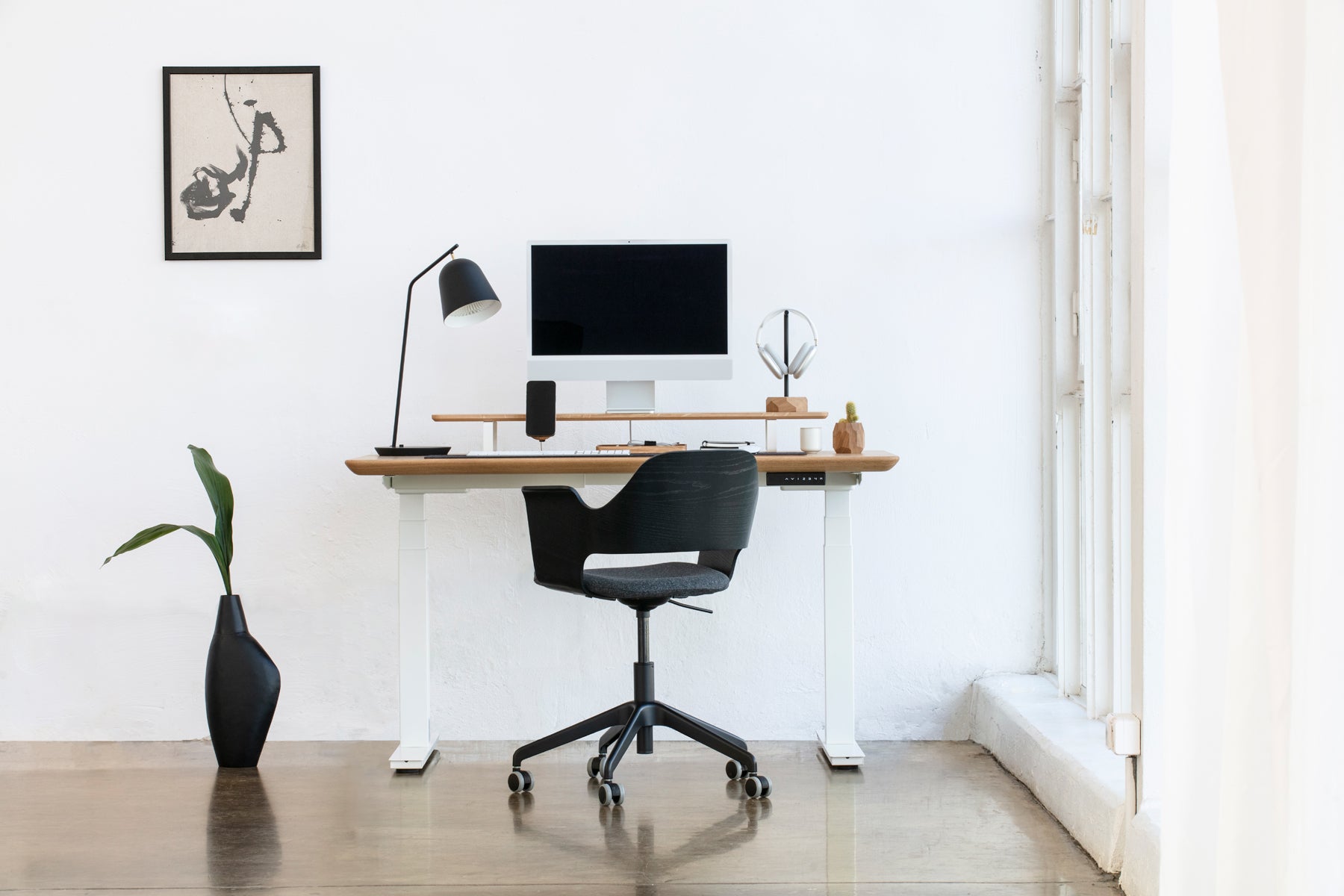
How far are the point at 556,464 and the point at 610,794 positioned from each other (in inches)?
32.2

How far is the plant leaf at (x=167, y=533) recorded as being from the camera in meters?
2.79

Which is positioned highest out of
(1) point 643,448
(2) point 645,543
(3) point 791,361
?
(3) point 791,361

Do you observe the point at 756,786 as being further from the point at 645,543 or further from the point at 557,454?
the point at 557,454

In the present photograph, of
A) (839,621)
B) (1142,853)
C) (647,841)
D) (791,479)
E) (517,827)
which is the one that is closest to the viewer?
(1142,853)

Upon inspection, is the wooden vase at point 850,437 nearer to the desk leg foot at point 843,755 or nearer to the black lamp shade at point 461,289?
the desk leg foot at point 843,755

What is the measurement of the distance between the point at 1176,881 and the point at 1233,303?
619mm

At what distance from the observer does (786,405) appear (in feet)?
9.46

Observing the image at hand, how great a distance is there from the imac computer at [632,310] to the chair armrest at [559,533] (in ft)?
1.50

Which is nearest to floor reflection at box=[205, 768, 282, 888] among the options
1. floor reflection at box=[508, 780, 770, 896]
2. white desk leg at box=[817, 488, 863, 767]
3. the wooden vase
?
floor reflection at box=[508, 780, 770, 896]

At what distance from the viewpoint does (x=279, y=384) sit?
10.5 ft

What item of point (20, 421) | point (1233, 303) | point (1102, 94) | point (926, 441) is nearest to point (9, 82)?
point (20, 421)

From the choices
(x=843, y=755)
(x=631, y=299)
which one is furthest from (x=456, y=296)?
(x=843, y=755)

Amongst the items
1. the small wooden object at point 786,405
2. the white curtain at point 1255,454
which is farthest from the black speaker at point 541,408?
the white curtain at point 1255,454

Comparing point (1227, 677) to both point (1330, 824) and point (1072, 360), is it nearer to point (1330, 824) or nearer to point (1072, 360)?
point (1330, 824)
